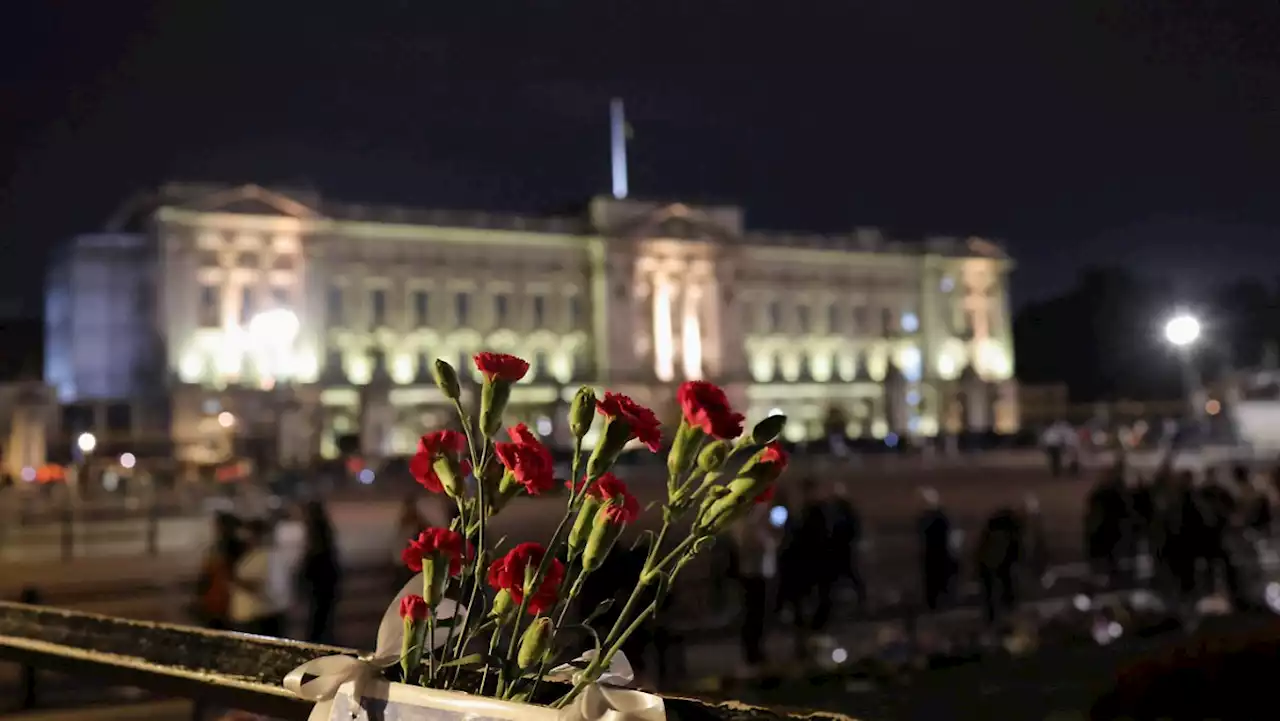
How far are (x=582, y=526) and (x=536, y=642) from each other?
8.0 inches

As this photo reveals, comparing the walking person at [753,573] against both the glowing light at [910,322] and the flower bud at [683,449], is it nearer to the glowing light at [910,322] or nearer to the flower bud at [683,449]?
the flower bud at [683,449]

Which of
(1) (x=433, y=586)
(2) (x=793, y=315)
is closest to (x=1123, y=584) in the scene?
(1) (x=433, y=586)

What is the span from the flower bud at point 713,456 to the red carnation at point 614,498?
0.47 feet

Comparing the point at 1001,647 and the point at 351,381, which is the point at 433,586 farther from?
the point at 351,381

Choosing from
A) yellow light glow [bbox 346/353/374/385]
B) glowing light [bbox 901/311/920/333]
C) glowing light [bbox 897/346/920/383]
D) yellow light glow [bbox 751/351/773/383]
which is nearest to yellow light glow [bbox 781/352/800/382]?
yellow light glow [bbox 751/351/773/383]

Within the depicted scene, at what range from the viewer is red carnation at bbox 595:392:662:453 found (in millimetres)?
1712

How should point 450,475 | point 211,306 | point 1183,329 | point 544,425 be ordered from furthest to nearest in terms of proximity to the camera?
point 544,425
point 211,306
point 1183,329
point 450,475

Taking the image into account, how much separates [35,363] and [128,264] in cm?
1211

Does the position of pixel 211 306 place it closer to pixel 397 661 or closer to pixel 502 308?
pixel 502 308

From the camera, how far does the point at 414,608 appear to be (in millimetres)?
1681

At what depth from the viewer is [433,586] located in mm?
1701

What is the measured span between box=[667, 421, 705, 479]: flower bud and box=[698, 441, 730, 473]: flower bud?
16 millimetres

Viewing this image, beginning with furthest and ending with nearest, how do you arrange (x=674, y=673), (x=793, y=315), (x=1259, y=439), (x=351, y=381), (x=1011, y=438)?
(x=793, y=315)
(x=351, y=381)
(x=1011, y=438)
(x=1259, y=439)
(x=674, y=673)

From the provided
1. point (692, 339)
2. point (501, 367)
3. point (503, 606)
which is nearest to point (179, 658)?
point (503, 606)
